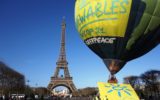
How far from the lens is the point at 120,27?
28.5 m

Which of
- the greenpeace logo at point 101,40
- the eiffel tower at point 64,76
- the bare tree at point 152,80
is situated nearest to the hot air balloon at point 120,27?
the greenpeace logo at point 101,40

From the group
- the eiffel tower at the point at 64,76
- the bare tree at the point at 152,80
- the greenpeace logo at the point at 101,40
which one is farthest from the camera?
the eiffel tower at the point at 64,76

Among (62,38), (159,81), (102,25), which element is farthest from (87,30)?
(62,38)

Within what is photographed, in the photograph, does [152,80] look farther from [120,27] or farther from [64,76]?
[120,27]

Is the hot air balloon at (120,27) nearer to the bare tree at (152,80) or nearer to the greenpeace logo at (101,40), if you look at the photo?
the greenpeace logo at (101,40)

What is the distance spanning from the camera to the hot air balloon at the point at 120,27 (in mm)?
28250

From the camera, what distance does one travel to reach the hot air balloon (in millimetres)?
28250

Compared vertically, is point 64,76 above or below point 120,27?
above

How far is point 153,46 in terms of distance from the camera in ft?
102

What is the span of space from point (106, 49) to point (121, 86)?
25.7 feet

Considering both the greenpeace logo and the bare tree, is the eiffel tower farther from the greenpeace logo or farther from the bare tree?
the greenpeace logo

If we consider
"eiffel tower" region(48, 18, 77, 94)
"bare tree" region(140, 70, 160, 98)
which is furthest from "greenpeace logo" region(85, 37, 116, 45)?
"eiffel tower" region(48, 18, 77, 94)

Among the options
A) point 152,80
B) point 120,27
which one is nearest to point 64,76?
point 152,80

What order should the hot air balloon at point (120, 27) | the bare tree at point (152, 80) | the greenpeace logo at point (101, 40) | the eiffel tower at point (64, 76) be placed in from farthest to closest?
1. the eiffel tower at point (64, 76)
2. the bare tree at point (152, 80)
3. the greenpeace logo at point (101, 40)
4. the hot air balloon at point (120, 27)
